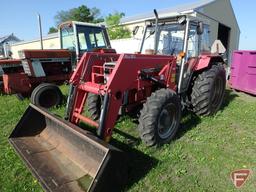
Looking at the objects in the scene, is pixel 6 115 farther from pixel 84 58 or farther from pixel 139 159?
pixel 139 159

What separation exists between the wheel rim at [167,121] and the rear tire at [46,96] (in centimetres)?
345

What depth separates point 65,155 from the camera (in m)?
3.59

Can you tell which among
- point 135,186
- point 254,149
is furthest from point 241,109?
point 135,186

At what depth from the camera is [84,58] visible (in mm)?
4055

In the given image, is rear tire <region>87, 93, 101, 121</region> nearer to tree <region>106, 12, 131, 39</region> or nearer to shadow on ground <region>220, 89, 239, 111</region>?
shadow on ground <region>220, 89, 239, 111</region>

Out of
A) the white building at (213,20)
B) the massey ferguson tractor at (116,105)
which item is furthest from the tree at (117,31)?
the massey ferguson tractor at (116,105)

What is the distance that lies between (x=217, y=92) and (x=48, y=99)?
4.07m

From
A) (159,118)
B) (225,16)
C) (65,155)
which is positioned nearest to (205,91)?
(159,118)

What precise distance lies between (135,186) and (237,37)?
21878 millimetres

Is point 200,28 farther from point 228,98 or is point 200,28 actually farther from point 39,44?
point 39,44

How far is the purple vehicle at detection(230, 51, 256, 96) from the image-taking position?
7.61 meters

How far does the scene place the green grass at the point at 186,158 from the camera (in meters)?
3.33

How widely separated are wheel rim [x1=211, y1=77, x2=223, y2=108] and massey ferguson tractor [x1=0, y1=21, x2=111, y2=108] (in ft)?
12.3

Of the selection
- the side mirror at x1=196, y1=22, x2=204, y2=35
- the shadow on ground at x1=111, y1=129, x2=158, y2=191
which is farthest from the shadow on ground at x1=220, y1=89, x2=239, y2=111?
the shadow on ground at x1=111, y1=129, x2=158, y2=191
